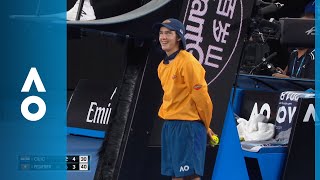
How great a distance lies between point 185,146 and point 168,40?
0.62 meters

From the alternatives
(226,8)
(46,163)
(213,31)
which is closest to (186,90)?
(213,31)

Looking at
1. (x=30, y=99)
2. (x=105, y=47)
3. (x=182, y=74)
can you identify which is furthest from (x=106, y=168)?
(x=105, y=47)

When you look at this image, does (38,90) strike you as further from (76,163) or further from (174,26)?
(174,26)

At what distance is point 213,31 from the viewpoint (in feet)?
13.9

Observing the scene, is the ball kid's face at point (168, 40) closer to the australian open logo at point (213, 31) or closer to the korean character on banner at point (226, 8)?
the australian open logo at point (213, 31)

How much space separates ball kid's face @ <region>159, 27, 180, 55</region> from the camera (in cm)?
383

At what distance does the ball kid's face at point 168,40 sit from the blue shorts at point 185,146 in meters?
0.42

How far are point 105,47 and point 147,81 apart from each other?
607 centimetres

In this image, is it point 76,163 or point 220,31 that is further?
point 76,163

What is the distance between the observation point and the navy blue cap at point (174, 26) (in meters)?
3.81

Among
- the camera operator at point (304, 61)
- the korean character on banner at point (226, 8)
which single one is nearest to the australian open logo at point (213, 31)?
the korean character on banner at point (226, 8)

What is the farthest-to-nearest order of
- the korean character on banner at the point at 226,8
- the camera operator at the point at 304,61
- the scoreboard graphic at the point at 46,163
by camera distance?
the camera operator at the point at 304,61
the korean character on banner at the point at 226,8
the scoreboard graphic at the point at 46,163

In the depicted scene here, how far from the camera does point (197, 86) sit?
3811mm

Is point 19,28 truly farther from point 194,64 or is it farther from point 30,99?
point 194,64
